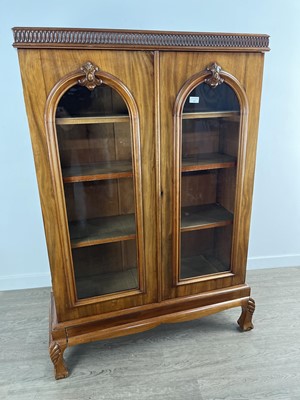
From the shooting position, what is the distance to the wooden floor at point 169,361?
126 centimetres

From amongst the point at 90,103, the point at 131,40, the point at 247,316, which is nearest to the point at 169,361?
the point at 247,316

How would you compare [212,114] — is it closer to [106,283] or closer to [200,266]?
[200,266]

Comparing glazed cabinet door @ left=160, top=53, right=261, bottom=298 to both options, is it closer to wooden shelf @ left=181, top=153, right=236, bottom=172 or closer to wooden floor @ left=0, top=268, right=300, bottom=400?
wooden shelf @ left=181, top=153, right=236, bottom=172

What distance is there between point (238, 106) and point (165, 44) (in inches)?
16.6

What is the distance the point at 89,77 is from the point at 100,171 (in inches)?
15.5

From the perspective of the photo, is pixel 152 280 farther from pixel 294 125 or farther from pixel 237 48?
pixel 294 125

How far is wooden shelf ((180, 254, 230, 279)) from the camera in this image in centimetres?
144

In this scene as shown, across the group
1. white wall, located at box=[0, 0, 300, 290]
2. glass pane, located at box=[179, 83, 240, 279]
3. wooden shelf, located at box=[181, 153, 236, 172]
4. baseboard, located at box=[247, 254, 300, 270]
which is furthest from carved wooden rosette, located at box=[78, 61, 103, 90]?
A: baseboard, located at box=[247, 254, 300, 270]

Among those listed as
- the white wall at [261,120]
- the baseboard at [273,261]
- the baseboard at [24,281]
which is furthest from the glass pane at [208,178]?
the baseboard at [24,281]

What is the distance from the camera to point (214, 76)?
3.81ft

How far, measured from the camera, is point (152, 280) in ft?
4.48

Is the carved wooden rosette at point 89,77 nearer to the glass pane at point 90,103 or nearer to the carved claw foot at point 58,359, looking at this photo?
the glass pane at point 90,103

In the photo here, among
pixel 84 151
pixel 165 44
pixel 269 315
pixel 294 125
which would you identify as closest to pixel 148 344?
pixel 269 315

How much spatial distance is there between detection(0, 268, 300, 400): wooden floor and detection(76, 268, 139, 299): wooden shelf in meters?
0.38
